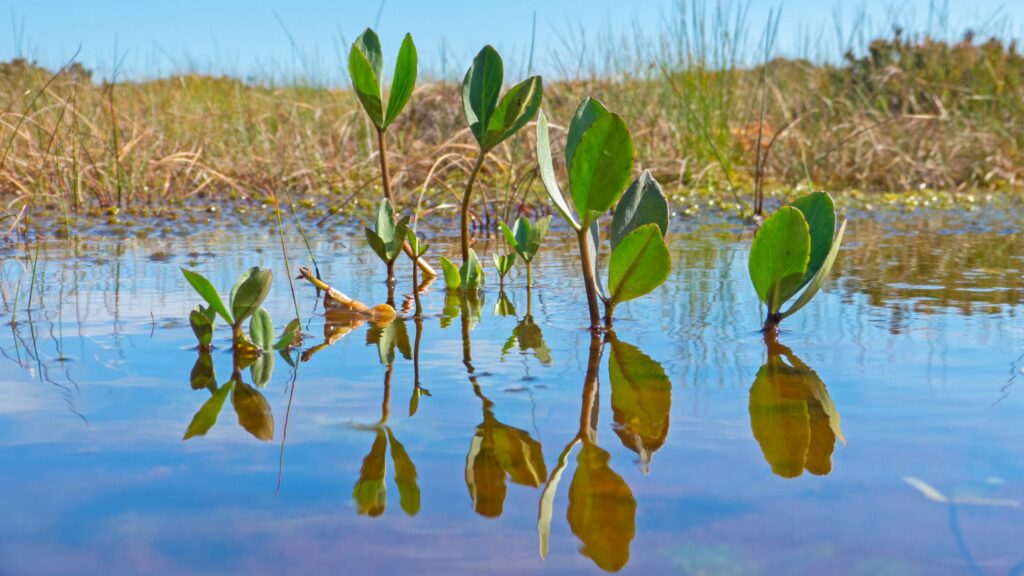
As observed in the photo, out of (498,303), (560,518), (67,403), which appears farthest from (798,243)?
(67,403)

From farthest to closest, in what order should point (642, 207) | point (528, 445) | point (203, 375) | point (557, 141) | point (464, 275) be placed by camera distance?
point (557, 141), point (464, 275), point (642, 207), point (203, 375), point (528, 445)

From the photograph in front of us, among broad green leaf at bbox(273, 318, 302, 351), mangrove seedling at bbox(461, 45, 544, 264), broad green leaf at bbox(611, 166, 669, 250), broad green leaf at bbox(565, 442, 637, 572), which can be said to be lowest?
broad green leaf at bbox(565, 442, 637, 572)

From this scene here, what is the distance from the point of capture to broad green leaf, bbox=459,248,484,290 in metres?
1.98

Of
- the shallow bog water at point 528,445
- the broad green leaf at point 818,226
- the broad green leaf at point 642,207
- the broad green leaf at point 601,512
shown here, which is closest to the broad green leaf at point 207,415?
the shallow bog water at point 528,445

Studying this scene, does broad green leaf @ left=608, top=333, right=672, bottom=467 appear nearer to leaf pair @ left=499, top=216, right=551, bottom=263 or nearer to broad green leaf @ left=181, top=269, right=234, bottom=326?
broad green leaf @ left=181, top=269, right=234, bottom=326

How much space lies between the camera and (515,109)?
173 cm

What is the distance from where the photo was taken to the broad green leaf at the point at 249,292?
1345 millimetres

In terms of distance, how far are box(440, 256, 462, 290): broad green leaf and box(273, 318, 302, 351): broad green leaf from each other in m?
0.43

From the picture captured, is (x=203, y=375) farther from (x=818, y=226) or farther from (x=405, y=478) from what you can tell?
(x=818, y=226)

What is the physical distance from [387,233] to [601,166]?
709 millimetres

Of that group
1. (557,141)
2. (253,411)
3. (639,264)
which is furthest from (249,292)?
(557,141)

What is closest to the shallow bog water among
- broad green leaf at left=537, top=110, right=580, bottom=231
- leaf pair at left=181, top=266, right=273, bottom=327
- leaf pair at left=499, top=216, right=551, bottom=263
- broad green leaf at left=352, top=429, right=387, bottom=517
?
broad green leaf at left=352, top=429, right=387, bottom=517

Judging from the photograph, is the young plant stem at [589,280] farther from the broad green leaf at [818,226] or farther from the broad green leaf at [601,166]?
the broad green leaf at [818,226]

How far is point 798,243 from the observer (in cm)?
143
